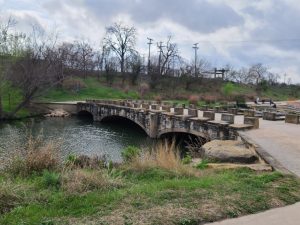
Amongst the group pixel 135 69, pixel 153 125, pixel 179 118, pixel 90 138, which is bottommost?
pixel 90 138

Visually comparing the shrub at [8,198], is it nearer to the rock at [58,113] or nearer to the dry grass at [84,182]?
the dry grass at [84,182]

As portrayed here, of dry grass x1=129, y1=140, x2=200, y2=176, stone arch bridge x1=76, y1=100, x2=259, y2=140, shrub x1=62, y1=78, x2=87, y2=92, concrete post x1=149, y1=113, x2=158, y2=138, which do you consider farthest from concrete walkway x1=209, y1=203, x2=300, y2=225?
shrub x1=62, y1=78, x2=87, y2=92

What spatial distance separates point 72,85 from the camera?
206 ft

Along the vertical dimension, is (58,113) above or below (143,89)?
below

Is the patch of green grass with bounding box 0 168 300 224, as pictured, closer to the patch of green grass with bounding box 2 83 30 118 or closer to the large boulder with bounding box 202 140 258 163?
the large boulder with bounding box 202 140 258 163

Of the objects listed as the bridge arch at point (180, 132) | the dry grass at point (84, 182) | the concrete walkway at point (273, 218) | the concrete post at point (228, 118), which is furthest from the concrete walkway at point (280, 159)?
the bridge arch at point (180, 132)

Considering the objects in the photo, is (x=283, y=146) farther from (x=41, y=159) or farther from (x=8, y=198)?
(x=8, y=198)

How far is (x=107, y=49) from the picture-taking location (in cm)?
8031

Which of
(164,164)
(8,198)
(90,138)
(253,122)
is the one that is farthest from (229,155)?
(90,138)

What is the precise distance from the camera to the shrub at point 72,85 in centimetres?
6225

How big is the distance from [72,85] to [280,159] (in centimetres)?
5424

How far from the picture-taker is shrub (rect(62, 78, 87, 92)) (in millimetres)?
62250

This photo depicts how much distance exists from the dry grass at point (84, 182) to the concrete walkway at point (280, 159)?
2.31 metres

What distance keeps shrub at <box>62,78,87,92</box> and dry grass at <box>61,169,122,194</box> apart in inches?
2211
